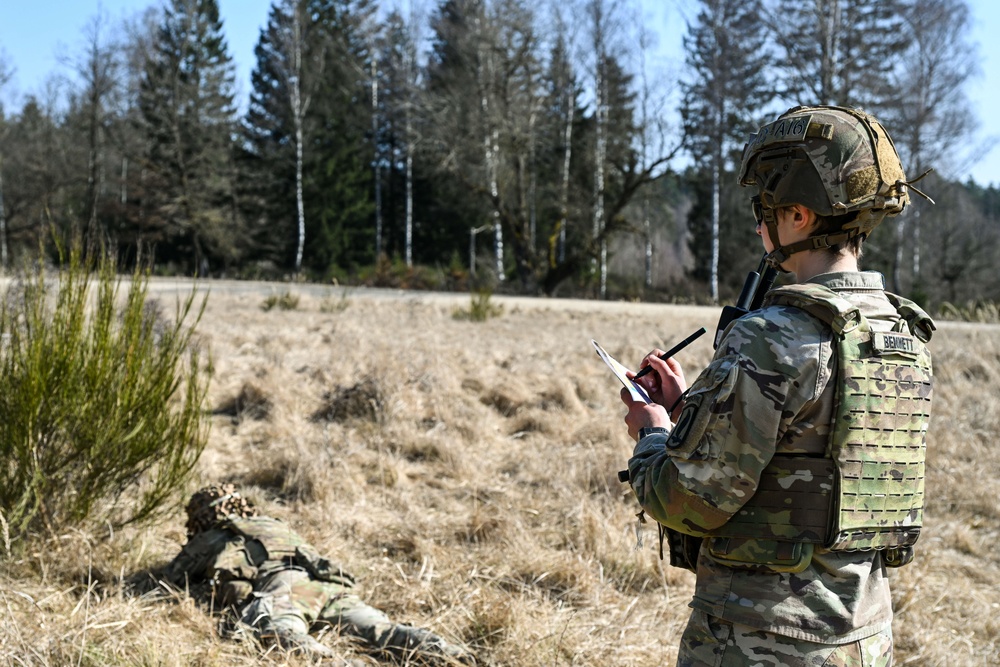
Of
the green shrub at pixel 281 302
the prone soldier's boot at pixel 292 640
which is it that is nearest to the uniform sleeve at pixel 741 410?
the prone soldier's boot at pixel 292 640

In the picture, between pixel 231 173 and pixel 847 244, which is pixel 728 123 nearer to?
pixel 231 173

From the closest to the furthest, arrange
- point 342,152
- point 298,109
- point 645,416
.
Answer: point 645,416, point 298,109, point 342,152

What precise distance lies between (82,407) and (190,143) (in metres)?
29.1

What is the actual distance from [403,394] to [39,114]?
37596 mm

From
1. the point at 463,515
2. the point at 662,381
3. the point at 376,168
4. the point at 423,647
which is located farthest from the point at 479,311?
the point at 376,168

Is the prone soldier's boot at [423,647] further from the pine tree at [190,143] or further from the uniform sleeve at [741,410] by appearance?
the pine tree at [190,143]

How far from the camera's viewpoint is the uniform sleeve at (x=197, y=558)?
375cm

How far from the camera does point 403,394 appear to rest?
6.75 m

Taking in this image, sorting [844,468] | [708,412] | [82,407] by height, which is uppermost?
[708,412]

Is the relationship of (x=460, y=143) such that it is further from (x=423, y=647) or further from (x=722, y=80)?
(x=423, y=647)

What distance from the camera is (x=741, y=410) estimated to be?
5.13 ft

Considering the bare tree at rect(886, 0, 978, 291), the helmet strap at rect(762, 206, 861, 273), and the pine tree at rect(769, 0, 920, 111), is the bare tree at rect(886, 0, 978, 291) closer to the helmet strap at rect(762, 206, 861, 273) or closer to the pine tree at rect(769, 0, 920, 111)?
the pine tree at rect(769, 0, 920, 111)

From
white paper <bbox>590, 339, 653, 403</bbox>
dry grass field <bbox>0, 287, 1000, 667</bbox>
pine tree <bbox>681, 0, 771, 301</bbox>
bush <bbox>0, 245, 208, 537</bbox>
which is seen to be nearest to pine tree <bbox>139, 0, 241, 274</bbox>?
pine tree <bbox>681, 0, 771, 301</bbox>

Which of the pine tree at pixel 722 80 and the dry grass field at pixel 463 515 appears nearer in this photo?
the dry grass field at pixel 463 515
